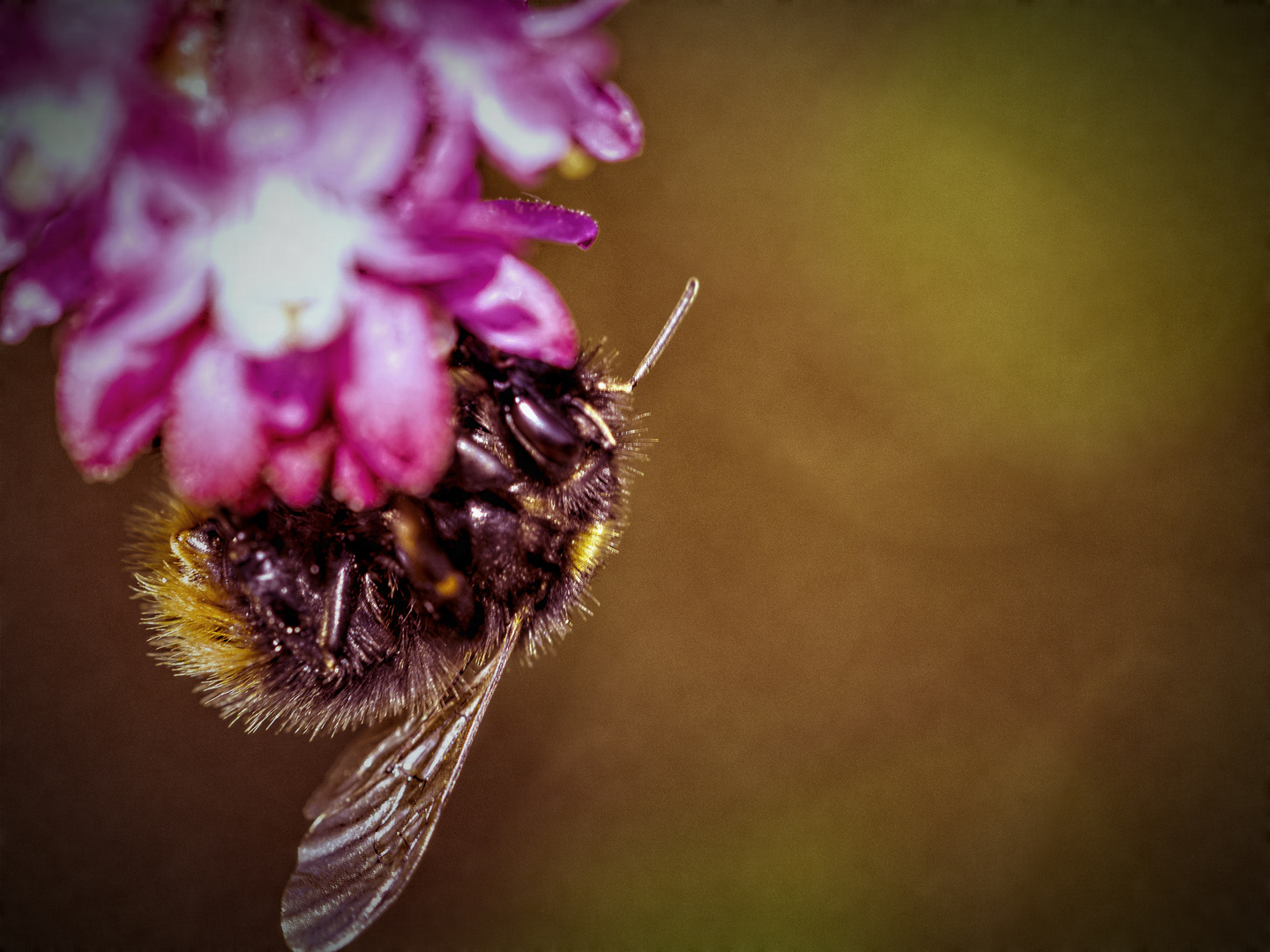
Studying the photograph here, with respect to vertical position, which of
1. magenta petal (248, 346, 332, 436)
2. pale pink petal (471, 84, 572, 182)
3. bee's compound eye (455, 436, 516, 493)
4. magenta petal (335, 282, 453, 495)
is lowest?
bee's compound eye (455, 436, 516, 493)

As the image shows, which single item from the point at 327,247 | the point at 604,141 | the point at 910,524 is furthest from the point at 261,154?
the point at 910,524

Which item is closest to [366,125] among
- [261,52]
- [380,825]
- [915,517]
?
[261,52]

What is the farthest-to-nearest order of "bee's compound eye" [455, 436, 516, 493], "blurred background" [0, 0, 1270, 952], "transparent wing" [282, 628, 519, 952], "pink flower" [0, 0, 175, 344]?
"blurred background" [0, 0, 1270, 952]
"transparent wing" [282, 628, 519, 952]
"bee's compound eye" [455, 436, 516, 493]
"pink flower" [0, 0, 175, 344]

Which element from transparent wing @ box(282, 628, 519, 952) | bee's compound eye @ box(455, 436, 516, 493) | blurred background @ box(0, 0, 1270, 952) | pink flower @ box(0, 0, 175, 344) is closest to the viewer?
pink flower @ box(0, 0, 175, 344)

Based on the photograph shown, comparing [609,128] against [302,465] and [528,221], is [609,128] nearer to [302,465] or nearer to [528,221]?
[528,221]

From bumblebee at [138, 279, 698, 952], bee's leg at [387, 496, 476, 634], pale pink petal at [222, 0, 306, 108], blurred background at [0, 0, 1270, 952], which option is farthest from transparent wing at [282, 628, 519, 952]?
blurred background at [0, 0, 1270, 952]

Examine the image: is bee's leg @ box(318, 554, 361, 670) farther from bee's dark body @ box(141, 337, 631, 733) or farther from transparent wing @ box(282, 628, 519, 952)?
transparent wing @ box(282, 628, 519, 952)

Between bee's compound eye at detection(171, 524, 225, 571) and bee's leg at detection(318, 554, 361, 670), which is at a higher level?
bee's leg at detection(318, 554, 361, 670)
